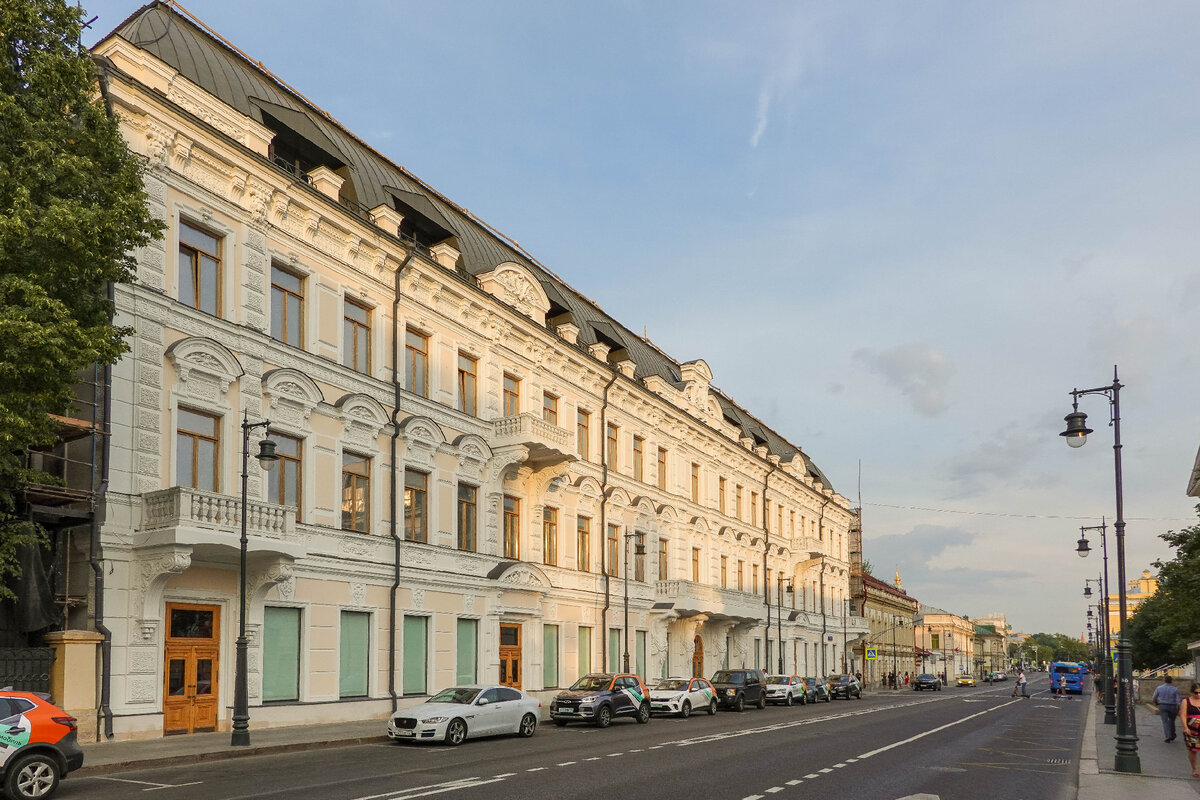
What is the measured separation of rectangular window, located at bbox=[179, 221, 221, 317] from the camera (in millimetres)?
23844

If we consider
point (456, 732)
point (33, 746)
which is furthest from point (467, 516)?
point (33, 746)

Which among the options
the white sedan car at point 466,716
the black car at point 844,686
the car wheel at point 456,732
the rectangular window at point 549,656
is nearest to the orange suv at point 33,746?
the white sedan car at point 466,716

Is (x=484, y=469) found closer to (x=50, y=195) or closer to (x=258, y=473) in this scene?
(x=258, y=473)

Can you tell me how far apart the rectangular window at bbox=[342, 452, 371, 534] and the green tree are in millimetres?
10747

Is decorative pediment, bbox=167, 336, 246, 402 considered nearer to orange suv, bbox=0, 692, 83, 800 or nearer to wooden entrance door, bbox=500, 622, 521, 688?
orange suv, bbox=0, 692, 83, 800

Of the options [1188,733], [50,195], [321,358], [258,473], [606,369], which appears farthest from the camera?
[606,369]

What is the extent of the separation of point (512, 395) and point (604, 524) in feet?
27.4

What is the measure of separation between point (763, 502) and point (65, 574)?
154 ft

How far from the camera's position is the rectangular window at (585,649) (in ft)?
131

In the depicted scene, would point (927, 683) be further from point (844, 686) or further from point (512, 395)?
point (512, 395)

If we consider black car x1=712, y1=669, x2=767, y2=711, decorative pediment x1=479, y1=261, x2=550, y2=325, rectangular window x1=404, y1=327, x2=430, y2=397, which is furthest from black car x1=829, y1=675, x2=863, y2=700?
rectangular window x1=404, y1=327, x2=430, y2=397

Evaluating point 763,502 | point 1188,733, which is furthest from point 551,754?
point 763,502

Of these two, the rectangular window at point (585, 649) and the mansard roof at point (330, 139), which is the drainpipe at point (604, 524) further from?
the mansard roof at point (330, 139)

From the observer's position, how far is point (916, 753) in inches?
874
